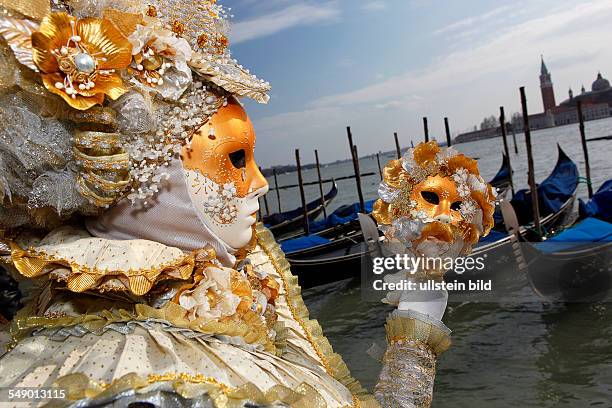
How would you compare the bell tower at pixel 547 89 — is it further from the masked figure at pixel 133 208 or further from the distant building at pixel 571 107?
the masked figure at pixel 133 208

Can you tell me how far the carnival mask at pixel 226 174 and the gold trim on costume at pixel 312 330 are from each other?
362 mm

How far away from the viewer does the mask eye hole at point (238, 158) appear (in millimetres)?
1095

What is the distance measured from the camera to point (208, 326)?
97 centimetres

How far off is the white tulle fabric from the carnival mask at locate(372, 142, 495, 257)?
0.62m

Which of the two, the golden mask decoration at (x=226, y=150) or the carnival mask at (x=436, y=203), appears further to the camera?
the carnival mask at (x=436, y=203)

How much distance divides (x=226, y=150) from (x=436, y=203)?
25.5 inches

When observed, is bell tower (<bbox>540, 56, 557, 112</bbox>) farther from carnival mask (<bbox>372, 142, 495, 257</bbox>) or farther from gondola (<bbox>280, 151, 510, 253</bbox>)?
carnival mask (<bbox>372, 142, 495, 257</bbox>)

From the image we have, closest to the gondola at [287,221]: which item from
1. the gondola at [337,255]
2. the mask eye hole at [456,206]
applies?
the gondola at [337,255]

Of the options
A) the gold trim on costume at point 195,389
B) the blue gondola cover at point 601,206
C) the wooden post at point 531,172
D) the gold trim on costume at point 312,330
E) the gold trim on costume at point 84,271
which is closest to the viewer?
the gold trim on costume at point 195,389

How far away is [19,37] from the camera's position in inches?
34.1

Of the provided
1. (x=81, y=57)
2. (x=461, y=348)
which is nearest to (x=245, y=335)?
(x=81, y=57)

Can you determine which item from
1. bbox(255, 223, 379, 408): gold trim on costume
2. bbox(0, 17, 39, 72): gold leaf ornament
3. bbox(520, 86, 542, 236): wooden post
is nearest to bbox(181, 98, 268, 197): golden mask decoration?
bbox(0, 17, 39, 72): gold leaf ornament

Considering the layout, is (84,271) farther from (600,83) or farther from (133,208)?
(600,83)

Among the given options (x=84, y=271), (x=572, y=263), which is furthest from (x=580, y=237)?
(x=84, y=271)
